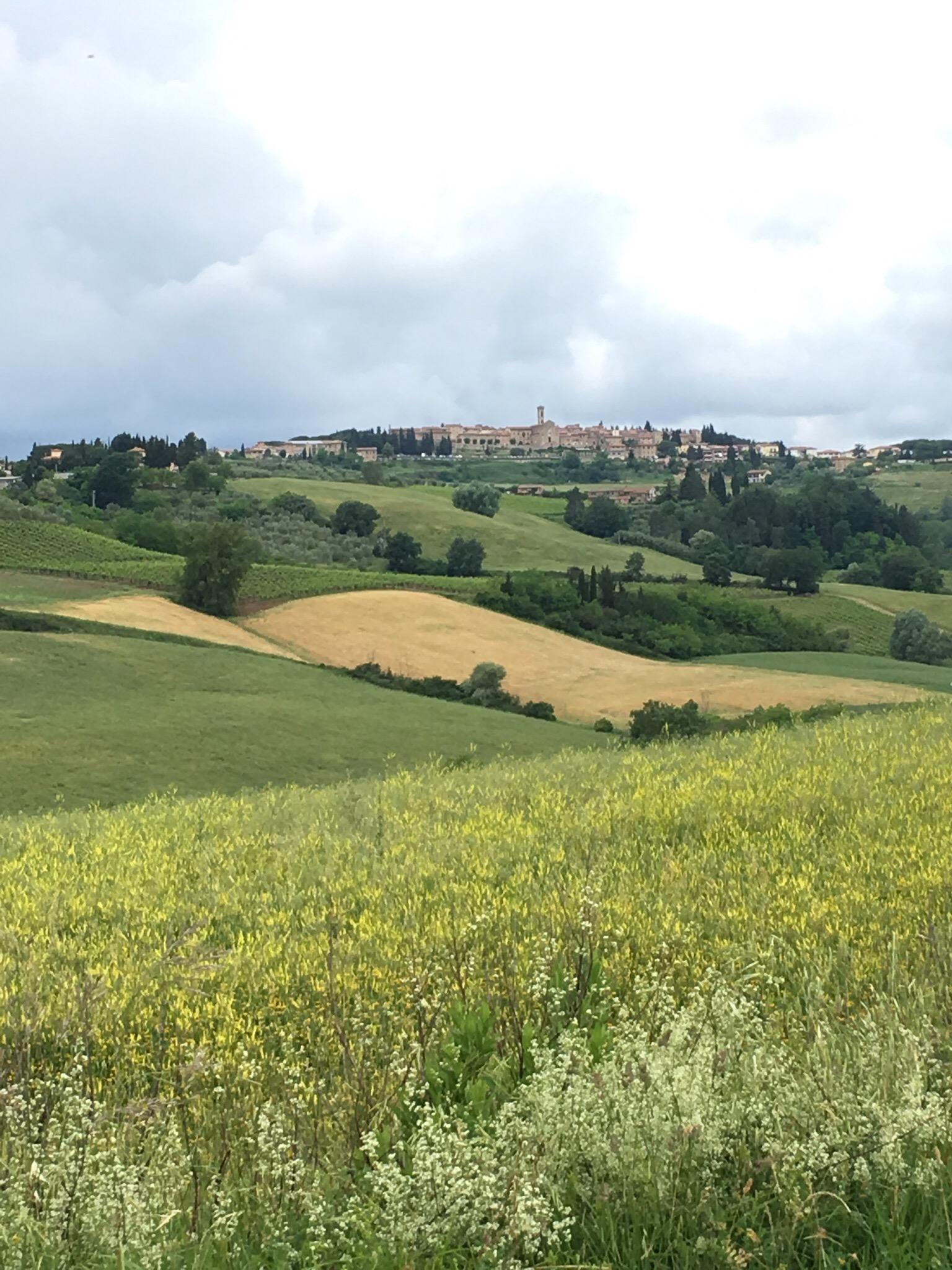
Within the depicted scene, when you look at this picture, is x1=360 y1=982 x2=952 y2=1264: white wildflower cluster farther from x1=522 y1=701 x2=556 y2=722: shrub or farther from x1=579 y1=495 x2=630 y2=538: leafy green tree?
x1=579 y1=495 x2=630 y2=538: leafy green tree

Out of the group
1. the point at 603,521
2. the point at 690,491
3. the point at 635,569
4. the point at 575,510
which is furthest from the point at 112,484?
the point at 690,491

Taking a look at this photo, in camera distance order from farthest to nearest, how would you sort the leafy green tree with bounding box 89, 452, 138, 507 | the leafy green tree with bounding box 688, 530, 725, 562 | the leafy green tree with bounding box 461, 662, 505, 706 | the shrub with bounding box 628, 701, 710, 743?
the leafy green tree with bounding box 89, 452, 138, 507
the leafy green tree with bounding box 688, 530, 725, 562
the leafy green tree with bounding box 461, 662, 505, 706
the shrub with bounding box 628, 701, 710, 743

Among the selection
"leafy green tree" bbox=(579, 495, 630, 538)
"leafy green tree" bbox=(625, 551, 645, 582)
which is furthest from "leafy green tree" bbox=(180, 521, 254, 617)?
"leafy green tree" bbox=(579, 495, 630, 538)

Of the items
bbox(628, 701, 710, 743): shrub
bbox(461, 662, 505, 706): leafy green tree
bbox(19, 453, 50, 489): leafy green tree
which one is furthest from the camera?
bbox(19, 453, 50, 489): leafy green tree

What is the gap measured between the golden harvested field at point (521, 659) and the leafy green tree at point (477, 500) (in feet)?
227

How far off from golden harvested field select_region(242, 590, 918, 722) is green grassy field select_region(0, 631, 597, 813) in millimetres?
7846

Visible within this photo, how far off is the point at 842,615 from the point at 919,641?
14925mm

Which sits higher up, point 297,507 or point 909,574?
point 297,507

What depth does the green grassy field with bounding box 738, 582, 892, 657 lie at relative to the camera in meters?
96.0

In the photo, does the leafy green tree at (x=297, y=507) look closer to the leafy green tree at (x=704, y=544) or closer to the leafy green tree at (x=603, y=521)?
the leafy green tree at (x=603, y=521)

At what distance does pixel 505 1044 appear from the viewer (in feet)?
18.2

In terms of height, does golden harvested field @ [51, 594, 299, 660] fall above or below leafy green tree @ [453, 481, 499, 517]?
below

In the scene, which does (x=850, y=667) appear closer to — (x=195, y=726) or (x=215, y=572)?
(x=215, y=572)

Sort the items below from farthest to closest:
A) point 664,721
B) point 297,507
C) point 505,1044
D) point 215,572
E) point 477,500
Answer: point 477,500, point 297,507, point 215,572, point 664,721, point 505,1044
